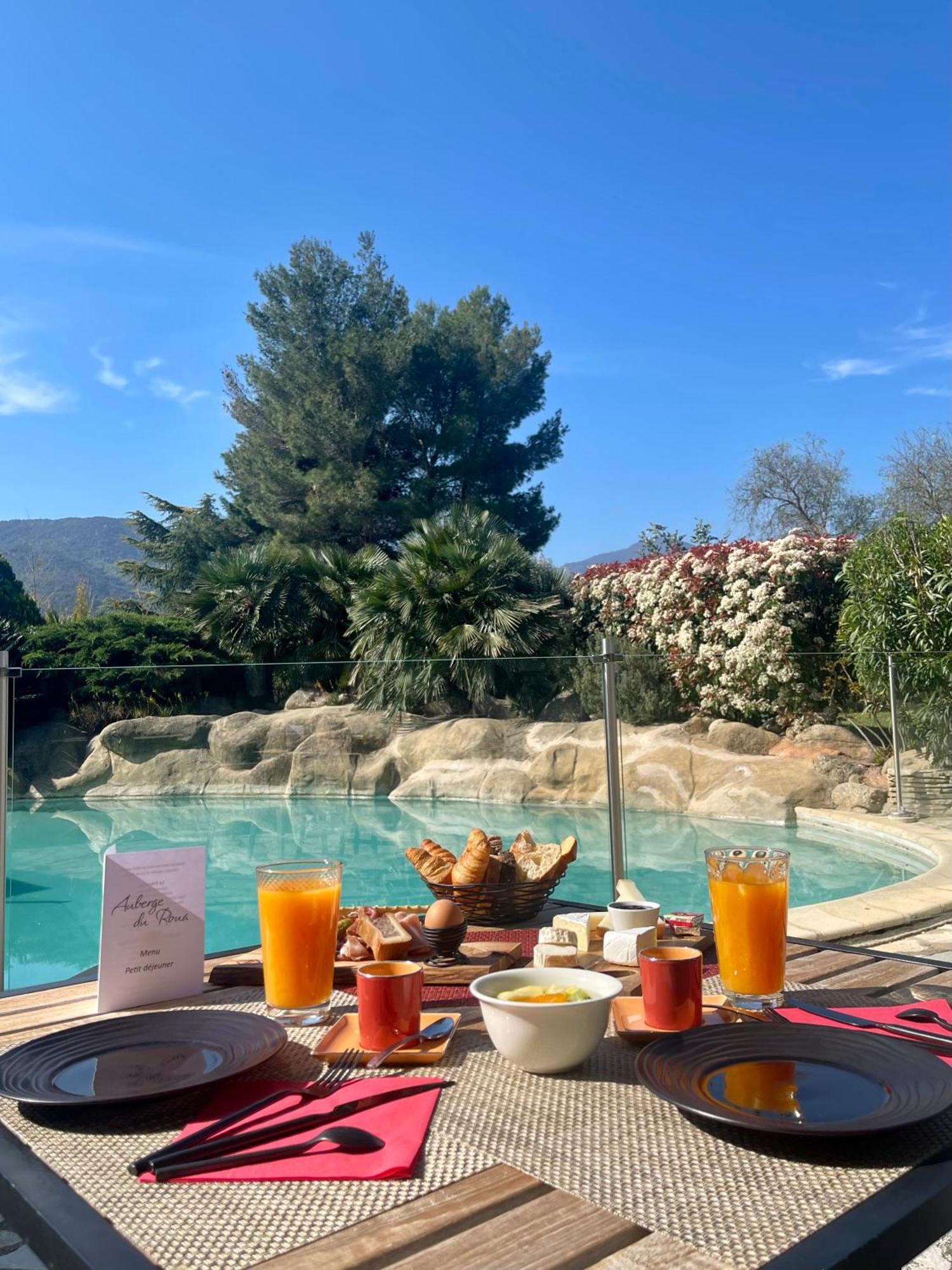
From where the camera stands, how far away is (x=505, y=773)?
5.62 m

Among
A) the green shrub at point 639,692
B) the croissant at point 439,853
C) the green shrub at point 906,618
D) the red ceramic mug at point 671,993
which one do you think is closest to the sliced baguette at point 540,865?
the croissant at point 439,853

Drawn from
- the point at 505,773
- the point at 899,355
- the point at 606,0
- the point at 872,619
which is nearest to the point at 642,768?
the point at 505,773

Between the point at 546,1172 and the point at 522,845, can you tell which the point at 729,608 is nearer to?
the point at 522,845

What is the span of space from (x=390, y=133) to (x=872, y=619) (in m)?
16.4

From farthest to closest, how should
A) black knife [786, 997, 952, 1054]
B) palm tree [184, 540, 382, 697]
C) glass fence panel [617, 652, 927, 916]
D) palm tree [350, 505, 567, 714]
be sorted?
palm tree [184, 540, 382, 697], palm tree [350, 505, 567, 714], glass fence panel [617, 652, 927, 916], black knife [786, 997, 952, 1054]

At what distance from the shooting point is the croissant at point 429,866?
168 cm

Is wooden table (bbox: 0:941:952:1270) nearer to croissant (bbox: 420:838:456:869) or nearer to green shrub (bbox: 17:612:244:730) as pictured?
croissant (bbox: 420:838:456:869)

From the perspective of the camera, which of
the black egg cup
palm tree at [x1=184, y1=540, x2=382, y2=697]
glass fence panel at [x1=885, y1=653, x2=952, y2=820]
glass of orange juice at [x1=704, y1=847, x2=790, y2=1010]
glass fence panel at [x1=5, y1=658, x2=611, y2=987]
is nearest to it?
glass of orange juice at [x1=704, y1=847, x2=790, y2=1010]

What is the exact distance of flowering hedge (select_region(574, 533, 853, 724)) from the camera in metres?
8.06

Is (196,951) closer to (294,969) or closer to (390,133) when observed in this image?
(294,969)

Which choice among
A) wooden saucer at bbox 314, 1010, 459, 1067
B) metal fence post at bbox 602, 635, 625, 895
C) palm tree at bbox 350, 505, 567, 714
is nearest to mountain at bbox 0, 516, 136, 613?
palm tree at bbox 350, 505, 567, 714

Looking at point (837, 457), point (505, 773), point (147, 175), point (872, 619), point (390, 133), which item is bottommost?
point (505, 773)

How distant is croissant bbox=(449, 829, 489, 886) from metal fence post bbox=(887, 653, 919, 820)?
13.4 feet

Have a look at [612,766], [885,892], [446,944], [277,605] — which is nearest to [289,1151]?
[446,944]
